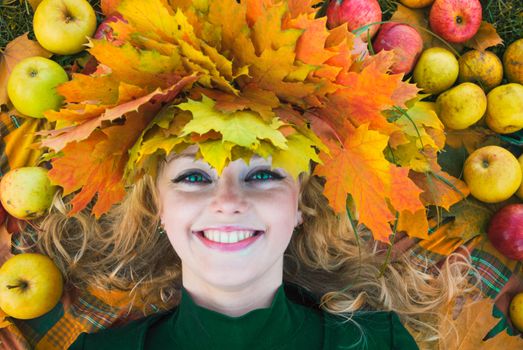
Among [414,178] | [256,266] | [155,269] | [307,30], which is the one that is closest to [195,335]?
[256,266]

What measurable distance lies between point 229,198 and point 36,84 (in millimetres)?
776

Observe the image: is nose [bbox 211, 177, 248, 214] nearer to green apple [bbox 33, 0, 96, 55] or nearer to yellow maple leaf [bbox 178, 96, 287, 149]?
yellow maple leaf [bbox 178, 96, 287, 149]

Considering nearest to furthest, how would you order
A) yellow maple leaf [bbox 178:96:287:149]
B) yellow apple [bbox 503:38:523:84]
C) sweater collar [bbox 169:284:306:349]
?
yellow maple leaf [bbox 178:96:287:149] → sweater collar [bbox 169:284:306:349] → yellow apple [bbox 503:38:523:84]

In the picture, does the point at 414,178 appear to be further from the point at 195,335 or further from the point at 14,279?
the point at 14,279

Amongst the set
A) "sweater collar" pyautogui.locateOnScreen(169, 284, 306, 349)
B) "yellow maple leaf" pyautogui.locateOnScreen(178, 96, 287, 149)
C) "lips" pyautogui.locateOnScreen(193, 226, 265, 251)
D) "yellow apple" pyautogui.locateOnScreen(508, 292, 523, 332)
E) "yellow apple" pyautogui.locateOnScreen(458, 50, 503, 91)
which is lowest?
"yellow apple" pyautogui.locateOnScreen(508, 292, 523, 332)

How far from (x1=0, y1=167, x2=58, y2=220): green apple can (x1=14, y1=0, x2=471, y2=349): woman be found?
0.19 ft

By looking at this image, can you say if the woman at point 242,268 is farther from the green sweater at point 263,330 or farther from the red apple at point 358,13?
the red apple at point 358,13

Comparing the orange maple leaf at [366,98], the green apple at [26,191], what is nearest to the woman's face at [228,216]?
the orange maple leaf at [366,98]

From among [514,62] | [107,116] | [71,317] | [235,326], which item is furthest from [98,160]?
[514,62]

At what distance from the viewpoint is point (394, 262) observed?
2.14 meters

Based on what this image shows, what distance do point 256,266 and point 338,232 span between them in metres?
0.55

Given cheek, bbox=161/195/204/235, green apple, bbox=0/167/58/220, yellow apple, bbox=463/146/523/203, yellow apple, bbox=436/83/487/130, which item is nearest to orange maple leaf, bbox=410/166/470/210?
yellow apple, bbox=463/146/523/203

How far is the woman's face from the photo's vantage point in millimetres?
1480

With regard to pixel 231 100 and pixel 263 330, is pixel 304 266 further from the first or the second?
pixel 231 100
